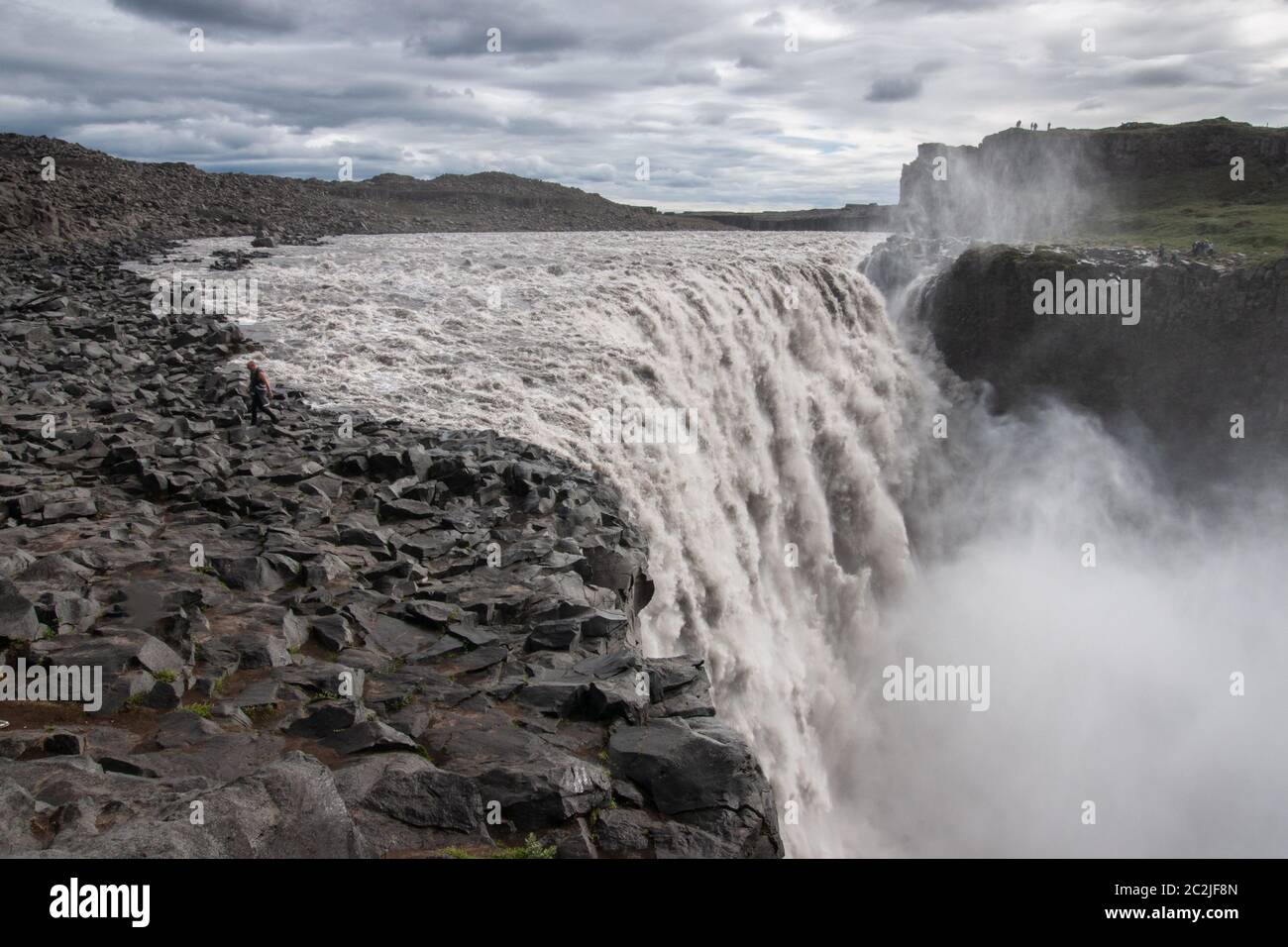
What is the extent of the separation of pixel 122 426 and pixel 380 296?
595 inches

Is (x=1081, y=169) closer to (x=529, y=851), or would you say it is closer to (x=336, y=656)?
(x=336, y=656)

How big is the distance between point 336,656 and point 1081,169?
279ft

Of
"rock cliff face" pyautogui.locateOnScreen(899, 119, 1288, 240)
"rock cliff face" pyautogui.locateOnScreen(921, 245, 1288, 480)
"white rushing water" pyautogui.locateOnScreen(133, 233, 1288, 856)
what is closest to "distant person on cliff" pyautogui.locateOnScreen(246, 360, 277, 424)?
"white rushing water" pyautogui.locateOnScreen(133, 233, 1288, 856)

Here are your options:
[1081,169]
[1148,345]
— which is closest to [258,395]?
[1148,345]

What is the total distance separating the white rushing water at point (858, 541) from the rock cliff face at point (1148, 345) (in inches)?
108

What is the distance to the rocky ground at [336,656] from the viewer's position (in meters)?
6.19

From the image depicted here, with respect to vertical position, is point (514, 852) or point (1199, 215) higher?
point (1199, 215)

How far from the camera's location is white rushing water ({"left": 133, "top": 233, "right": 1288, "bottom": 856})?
20516 mm

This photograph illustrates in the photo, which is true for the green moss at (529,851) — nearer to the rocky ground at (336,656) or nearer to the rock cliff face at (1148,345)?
the rocky ground at (336,656)

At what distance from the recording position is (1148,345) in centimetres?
4534
